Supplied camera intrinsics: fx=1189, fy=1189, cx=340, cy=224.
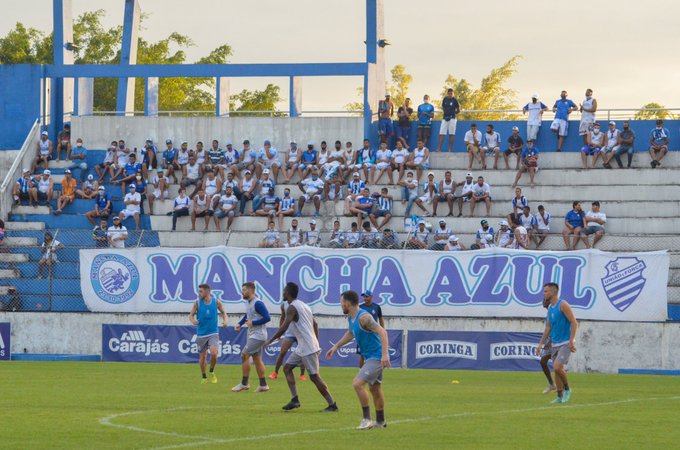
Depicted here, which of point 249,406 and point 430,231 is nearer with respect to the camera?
point 249,406

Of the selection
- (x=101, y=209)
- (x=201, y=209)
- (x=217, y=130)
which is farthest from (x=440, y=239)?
(x=217, y=130)

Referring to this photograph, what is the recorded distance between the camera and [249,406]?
59.3 ft

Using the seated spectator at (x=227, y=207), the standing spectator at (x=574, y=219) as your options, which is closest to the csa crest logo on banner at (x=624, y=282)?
the standing spectator at (x=574, y=219)

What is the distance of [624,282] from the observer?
29.4 metres

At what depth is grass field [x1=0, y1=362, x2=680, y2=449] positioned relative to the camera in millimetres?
13867

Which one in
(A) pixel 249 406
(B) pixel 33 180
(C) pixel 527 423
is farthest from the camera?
(B) pixel 33 180

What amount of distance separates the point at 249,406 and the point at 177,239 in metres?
17.2

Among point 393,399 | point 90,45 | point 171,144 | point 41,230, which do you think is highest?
point 90,45

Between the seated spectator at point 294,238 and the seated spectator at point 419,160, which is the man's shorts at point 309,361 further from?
the seated spectator at point 419,160

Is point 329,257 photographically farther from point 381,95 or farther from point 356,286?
point 381,95

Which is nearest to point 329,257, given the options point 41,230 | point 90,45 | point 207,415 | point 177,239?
point 177,239

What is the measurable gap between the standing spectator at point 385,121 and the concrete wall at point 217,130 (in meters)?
0.99

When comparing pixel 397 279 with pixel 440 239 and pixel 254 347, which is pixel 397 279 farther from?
pixel 254 347

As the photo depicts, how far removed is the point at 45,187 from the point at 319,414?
22.1 m
